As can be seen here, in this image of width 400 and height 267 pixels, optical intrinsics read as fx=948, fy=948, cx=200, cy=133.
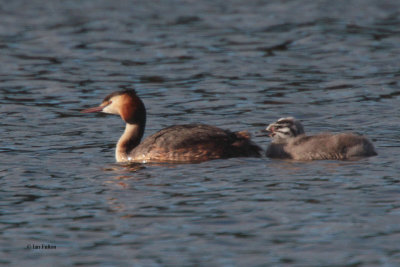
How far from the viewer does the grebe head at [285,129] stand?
13.5 metres

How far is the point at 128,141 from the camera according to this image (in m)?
13.8

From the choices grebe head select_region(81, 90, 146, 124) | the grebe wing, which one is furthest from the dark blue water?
grebe head select_region(81, 90, 146, 124)

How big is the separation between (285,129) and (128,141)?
229 cm

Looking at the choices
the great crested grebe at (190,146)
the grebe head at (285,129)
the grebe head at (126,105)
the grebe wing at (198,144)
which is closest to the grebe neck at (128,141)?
the great crested grebe at (190,146)

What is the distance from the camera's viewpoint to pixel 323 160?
12844 millimetres

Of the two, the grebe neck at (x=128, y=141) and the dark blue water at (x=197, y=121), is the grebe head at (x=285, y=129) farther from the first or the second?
the grebe neck at (x=128, y=141)

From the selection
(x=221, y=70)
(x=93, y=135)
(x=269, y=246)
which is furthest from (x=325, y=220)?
(x=221, y=70)

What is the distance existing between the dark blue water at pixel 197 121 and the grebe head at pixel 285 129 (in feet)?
2.52

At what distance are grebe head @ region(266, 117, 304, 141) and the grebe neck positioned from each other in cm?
197

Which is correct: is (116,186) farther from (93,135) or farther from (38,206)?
(93,135)

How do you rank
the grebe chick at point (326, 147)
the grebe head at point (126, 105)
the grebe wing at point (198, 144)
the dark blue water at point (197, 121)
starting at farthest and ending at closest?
the grebe head at point (126, 105) → the grebe wing at point (198, 144) → the grebe chick at point (326, 147) → the dark blue water at point (197, 121)

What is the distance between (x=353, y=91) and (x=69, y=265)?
11.1m

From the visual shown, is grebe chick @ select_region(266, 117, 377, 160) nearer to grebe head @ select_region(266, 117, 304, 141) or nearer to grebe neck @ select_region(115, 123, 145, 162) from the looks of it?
grebe head @ select_region(266, 117, 304, 141)

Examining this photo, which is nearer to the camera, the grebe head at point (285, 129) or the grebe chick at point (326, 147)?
the grebe chick at point (326, 147)
